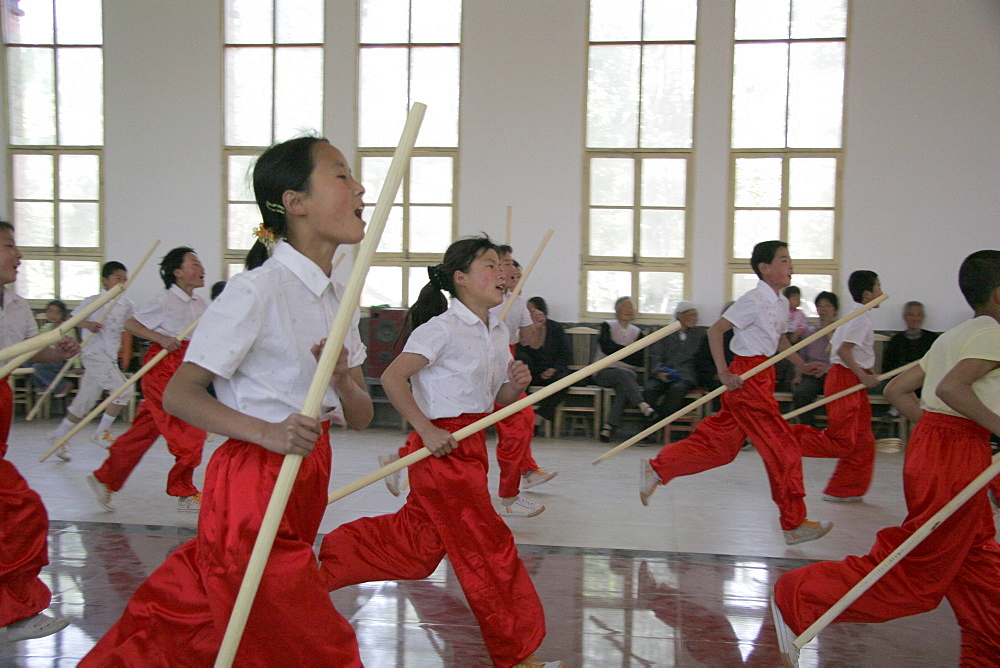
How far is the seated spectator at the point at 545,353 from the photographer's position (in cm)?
657

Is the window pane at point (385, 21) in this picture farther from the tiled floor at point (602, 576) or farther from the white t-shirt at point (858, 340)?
the white t-shirt at point (858, 340)

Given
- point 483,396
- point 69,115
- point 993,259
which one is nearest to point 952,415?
point 993,259

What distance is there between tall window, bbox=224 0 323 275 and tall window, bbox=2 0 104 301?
1246mm

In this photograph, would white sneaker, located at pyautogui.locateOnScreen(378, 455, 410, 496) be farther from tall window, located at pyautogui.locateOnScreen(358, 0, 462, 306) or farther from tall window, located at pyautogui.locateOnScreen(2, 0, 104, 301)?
tall window, located at pyautogui.locateOnScreen(2, 0, 104, 301)

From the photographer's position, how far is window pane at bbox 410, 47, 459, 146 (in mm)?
7441

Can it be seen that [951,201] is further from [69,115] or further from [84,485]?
[69,115]

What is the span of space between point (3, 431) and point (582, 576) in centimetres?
193

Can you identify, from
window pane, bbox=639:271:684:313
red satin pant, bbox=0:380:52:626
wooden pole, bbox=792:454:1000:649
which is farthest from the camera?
window pane, bbox=639:271:684:313

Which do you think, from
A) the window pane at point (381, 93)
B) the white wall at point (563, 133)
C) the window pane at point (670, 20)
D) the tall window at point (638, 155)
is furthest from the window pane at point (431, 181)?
the window pane at point (670, 20)

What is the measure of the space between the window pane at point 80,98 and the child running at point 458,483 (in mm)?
6460

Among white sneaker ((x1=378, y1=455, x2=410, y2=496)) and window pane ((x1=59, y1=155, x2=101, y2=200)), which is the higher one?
window pane ((x1=59, y1=155, x2=101, y2=200))

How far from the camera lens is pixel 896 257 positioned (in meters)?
6.87

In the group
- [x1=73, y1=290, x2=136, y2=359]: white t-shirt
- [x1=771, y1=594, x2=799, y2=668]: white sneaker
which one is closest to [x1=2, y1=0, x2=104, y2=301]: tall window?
[x1=73, y1=290, x2=136, y2=359]: white t-shirt

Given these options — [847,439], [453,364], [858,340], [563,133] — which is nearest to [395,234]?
[563,133]
